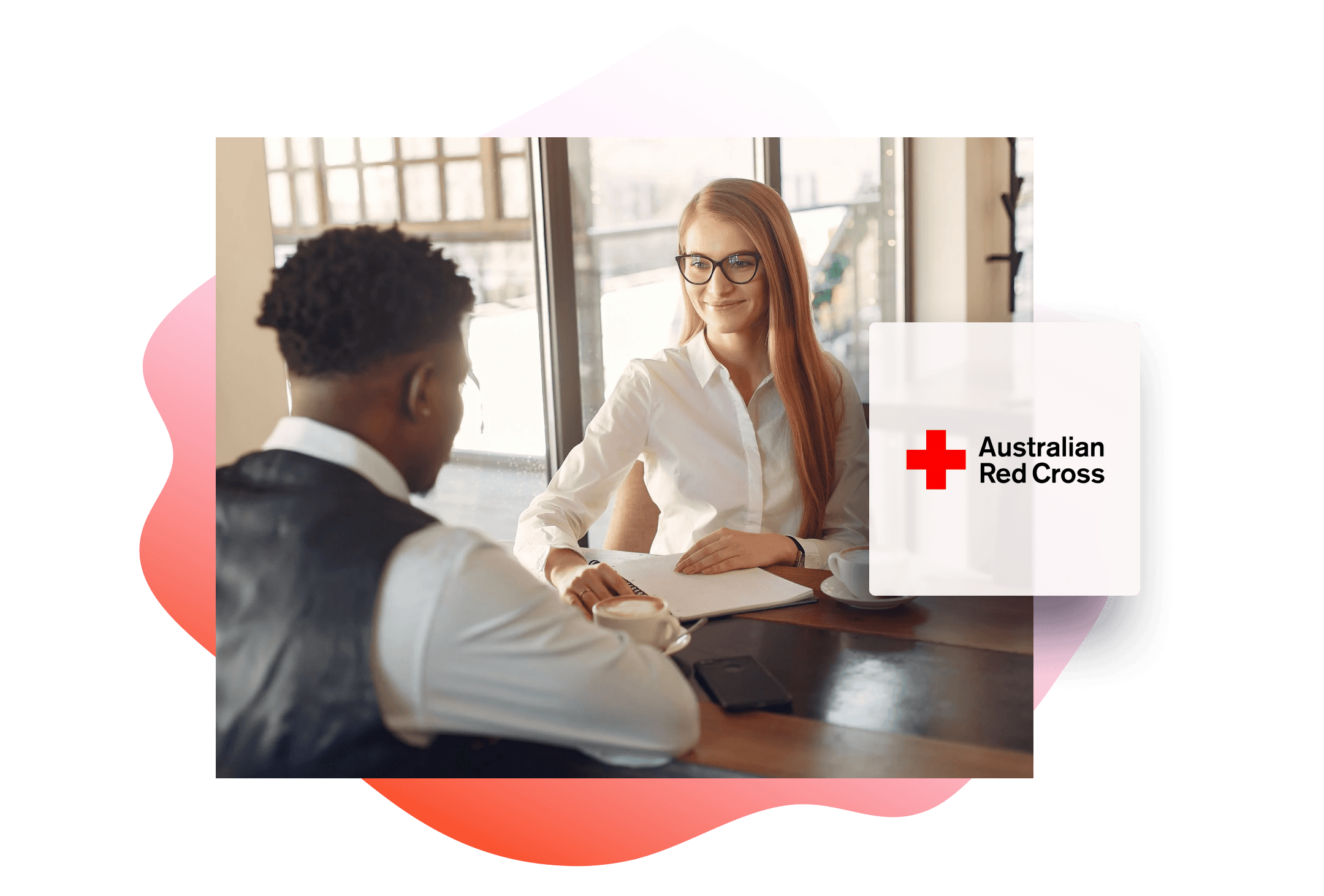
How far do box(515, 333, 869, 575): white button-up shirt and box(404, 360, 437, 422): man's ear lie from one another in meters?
0.25

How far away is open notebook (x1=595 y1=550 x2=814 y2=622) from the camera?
170cm

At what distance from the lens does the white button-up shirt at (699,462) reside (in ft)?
5.89

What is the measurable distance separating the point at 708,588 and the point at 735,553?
8 centimetres

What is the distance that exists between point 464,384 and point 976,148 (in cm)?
86

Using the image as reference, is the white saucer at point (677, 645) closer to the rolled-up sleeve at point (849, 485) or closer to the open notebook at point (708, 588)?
the open notebook at point (708, 588)

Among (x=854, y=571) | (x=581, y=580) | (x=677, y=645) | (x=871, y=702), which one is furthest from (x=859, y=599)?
(x=581, y=580)

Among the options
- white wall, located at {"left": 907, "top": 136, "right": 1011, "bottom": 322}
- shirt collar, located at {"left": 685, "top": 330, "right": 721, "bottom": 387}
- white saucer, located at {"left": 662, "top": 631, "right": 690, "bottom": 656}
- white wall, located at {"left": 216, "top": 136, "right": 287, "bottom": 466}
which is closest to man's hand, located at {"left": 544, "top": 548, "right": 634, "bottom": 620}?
white saucer, located at {"left": 662, "top": 631, "right": 690, "bottom": 656}

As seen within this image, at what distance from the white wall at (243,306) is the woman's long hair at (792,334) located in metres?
0.62

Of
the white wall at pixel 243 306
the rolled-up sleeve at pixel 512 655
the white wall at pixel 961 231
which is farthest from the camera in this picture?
the white wall at pixel 961 231

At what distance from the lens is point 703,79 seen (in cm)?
180

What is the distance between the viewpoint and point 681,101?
1795 mm

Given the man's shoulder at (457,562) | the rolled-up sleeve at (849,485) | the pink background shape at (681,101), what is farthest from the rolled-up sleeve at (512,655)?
the pink background shape at (681,101)

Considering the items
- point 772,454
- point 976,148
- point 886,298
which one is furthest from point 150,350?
point 976,148

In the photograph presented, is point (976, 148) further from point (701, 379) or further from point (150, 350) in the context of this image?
point (150, 350)
